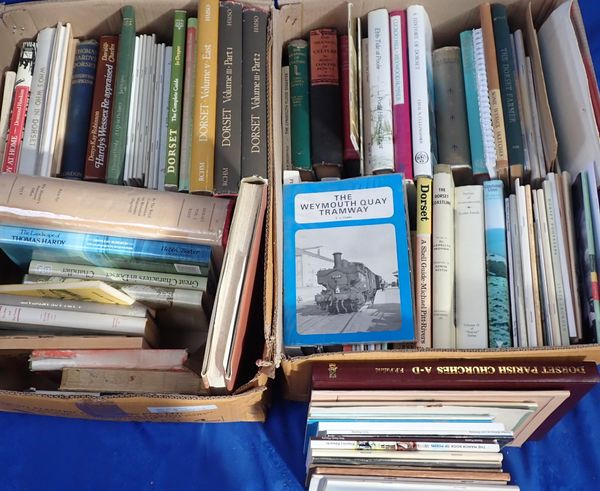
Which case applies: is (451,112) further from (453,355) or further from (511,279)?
(453,355)

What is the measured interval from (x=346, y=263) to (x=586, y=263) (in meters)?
0.34

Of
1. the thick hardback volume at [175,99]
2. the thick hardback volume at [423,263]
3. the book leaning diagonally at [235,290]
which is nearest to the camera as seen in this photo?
the book leaning diagonally at [235,290]

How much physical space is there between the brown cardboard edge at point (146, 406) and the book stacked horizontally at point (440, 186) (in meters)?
0.13

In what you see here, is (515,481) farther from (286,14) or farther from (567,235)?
(286,14)

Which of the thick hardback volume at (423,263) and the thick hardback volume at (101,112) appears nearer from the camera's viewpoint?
the thick hardback volume at (423,263)

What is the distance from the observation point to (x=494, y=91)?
0.98 meters

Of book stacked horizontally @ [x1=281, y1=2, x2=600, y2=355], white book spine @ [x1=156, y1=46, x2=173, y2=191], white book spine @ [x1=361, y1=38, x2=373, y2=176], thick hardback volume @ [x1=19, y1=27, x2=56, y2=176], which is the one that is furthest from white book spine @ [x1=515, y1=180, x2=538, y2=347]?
thick hardback volume @ [x1=19, y1=27, x2=56, y2=176]

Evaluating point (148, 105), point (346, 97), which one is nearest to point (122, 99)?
Result: point (148, 105)

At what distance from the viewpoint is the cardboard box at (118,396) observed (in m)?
0.84

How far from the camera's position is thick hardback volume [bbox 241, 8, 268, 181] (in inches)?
37.6

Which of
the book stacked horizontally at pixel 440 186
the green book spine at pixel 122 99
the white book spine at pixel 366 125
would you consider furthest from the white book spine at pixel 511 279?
the green book spine at pixel 122 99

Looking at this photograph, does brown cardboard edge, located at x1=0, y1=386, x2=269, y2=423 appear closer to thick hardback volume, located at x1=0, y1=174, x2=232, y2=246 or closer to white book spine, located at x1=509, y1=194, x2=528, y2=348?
thick hardback volume, located at x1=0, y1=174, x2=232, y2=246

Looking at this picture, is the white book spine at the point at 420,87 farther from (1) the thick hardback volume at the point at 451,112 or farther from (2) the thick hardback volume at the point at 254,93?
(2) the thick hardback volume at the point at 254,93

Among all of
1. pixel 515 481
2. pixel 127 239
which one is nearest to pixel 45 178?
pixel 127 239
